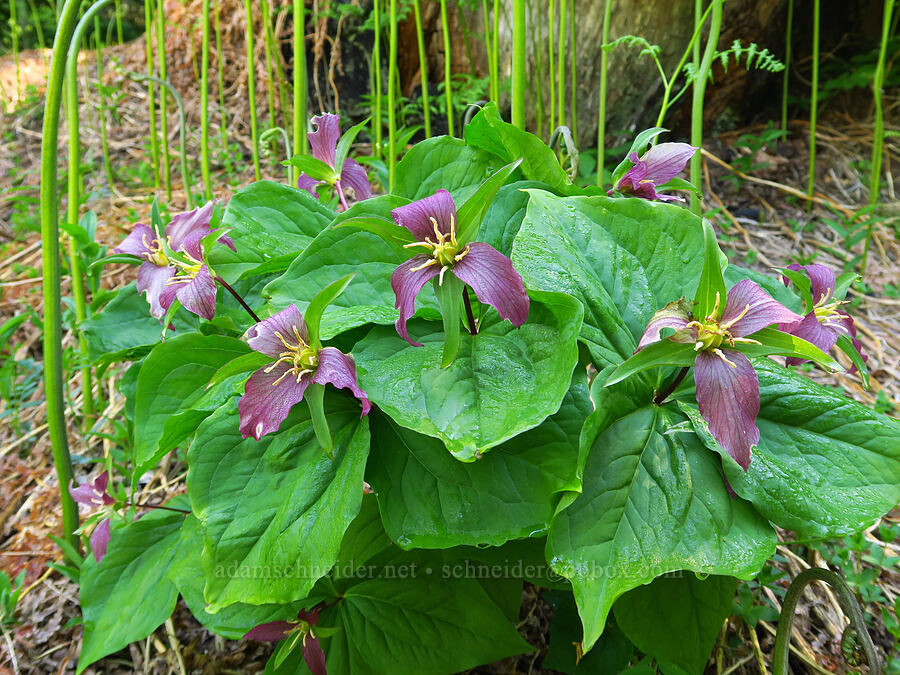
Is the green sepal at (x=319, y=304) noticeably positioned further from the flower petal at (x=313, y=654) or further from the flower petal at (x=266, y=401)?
the flower petal at (x=313, y=654)

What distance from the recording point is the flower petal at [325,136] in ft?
2.78

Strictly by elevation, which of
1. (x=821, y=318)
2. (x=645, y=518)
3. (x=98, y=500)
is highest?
(x=821, y=318)

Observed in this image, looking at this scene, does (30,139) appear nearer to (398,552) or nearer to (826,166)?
(398,552)

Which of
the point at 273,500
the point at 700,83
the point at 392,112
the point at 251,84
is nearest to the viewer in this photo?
the point at 273,500

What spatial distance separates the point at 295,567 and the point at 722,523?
1.37 ft

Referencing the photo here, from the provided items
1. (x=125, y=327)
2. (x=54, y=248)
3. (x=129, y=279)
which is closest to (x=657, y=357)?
(x=125, y=327)

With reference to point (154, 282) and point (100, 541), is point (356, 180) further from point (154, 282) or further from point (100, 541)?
point (100, 541)

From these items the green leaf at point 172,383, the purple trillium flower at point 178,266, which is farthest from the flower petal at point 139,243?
the green leaf at point 172,383

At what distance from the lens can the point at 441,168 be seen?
0.83m

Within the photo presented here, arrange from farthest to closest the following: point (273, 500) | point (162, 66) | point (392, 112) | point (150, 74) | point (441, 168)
A: point (150, 74) < point (162, 66) < point (392, 112) < point (441, 168) < point (273, 500)

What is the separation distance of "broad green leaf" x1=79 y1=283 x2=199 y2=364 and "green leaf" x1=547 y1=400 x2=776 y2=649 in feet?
2.12

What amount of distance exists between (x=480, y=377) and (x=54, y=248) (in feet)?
2.56

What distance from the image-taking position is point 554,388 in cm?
→ 56

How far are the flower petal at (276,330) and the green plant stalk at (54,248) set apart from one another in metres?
0.58
